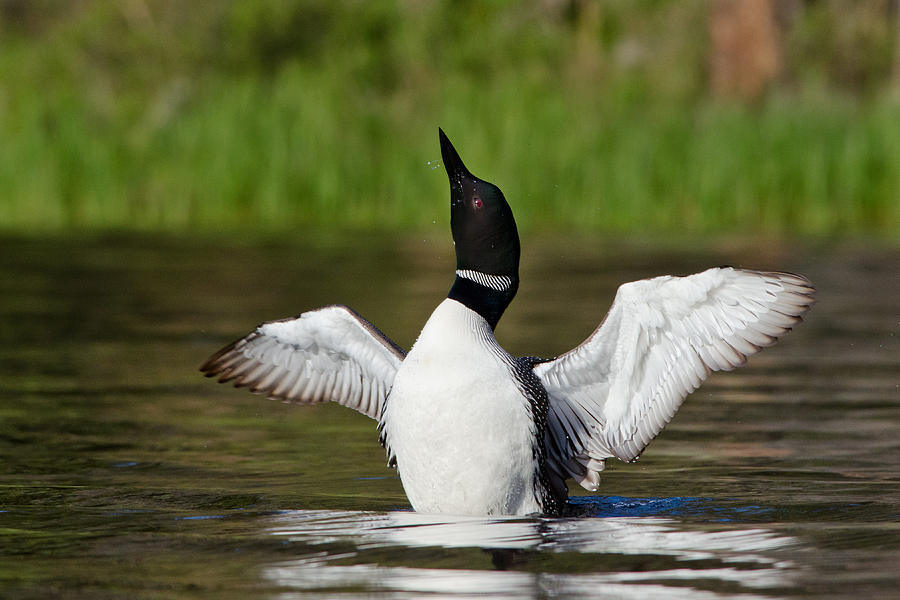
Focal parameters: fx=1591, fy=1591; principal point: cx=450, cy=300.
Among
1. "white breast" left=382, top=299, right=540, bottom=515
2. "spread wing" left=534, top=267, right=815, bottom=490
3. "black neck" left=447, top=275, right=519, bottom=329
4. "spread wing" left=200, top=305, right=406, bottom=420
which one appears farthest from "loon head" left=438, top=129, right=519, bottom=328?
"spread wing" left=200, top=305, right=406, bottom=420

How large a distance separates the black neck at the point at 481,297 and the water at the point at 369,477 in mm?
753

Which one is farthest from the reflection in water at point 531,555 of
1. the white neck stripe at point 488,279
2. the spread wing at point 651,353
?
the white neck stripe at point 488,279

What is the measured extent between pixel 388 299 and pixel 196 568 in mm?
7414

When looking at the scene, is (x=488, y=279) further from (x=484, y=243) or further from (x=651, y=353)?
(x=651, y=353)

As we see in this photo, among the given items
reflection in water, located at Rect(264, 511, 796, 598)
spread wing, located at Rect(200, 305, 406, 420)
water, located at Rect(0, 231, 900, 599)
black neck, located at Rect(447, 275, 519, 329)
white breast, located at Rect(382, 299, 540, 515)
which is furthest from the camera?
spread wing, located at Rect(200, 305, 406, 420)

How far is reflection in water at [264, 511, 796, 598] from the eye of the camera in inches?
170

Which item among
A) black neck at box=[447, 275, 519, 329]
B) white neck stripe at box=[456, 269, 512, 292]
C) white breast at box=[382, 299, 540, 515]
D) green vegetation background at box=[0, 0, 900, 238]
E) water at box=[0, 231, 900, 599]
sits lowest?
water at box=[0, 231, 900, 599]

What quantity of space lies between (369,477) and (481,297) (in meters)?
1.11

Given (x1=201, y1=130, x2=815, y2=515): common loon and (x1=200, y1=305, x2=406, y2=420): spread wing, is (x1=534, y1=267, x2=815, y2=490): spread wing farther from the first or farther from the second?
(x1=200, y1=305, x2=406, y2=420): spread wing

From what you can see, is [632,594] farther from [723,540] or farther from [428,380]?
[428,380]

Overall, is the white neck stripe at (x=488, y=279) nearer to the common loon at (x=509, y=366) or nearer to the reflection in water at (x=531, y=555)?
the common loon at (x=509, y=366)

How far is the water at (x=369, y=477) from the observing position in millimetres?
4492

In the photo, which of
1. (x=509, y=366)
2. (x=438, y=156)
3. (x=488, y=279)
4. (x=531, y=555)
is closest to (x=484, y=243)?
(x=488, y=279)

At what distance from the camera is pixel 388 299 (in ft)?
39.3
